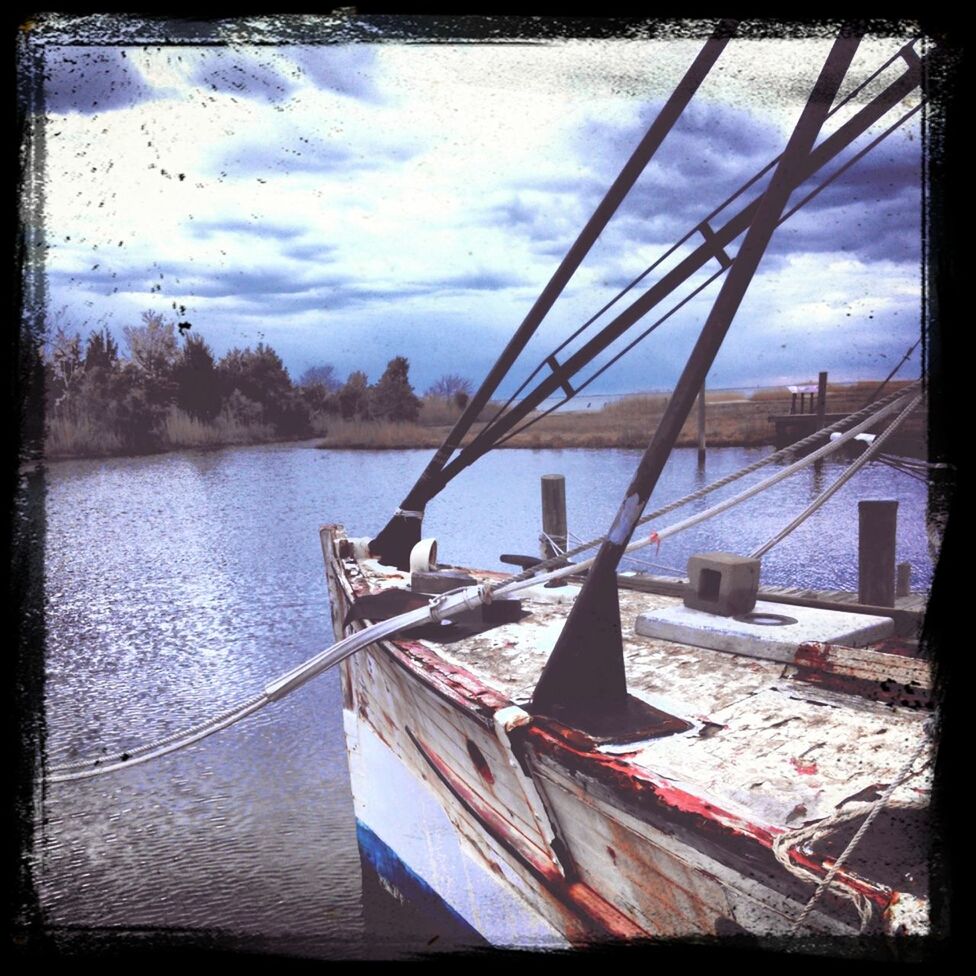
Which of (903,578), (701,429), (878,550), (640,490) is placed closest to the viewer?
(640,490)

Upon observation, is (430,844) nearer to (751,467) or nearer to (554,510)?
(751,467)

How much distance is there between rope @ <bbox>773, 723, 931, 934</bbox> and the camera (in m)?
1.84

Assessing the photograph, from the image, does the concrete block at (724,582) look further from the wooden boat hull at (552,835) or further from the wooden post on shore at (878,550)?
the wooden post on shore at (878,550)

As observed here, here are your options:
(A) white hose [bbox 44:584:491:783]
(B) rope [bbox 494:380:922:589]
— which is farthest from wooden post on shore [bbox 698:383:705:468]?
(A) white hose [bbox 44:584:491:783]

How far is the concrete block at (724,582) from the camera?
3.73 meters

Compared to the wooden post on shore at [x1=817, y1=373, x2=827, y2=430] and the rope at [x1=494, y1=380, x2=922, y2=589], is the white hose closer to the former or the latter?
the rope at [x1=494, y1=380, x2=922, y2=589]

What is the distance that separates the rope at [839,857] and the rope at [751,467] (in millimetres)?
1228

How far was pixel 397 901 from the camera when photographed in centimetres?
534

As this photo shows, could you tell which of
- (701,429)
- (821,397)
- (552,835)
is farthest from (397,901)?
(701,429)

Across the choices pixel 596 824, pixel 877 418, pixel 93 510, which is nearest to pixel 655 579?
pixel 877 418

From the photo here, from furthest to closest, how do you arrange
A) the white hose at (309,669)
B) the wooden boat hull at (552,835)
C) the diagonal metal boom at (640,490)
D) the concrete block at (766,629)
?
the white hose at (309,669)
the concrete block at (766,629)
the diagonal metal boom at (640,490)
the wooden boat hull at (552,835)

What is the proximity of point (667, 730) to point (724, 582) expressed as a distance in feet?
3.88

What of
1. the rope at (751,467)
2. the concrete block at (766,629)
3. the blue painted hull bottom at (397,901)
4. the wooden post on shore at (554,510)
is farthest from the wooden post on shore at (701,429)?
the blue painted hull bottom at (397,901)

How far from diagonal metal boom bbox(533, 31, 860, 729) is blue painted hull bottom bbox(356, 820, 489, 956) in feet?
4.52
